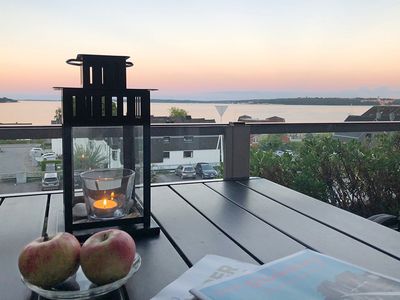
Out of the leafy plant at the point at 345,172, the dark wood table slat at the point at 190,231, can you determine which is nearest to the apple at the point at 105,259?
the dark wood table slat at the point at 190,231

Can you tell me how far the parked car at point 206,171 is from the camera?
2529 millimetres

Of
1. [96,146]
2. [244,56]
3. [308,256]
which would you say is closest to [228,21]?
[244,56]

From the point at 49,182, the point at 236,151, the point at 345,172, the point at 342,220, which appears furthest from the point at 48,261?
the point at 345,172

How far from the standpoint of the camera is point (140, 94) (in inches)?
49.7

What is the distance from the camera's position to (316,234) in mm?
1334

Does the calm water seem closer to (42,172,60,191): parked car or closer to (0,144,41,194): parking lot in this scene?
(0,144,41,194): parking lot

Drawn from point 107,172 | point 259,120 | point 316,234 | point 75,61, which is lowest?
point 316,234

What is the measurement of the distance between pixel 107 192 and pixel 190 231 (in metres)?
0.34

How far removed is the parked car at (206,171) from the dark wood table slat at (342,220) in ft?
1.64

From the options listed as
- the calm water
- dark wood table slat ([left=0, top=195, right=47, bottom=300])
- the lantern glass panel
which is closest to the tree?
the calm water

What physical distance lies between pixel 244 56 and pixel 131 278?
455cm

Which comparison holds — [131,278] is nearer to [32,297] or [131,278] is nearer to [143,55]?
[32,297]

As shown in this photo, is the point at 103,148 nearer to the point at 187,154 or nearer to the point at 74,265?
the point at 74,265

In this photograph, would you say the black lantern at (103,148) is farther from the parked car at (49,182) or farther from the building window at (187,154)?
the building window at (187,154)
